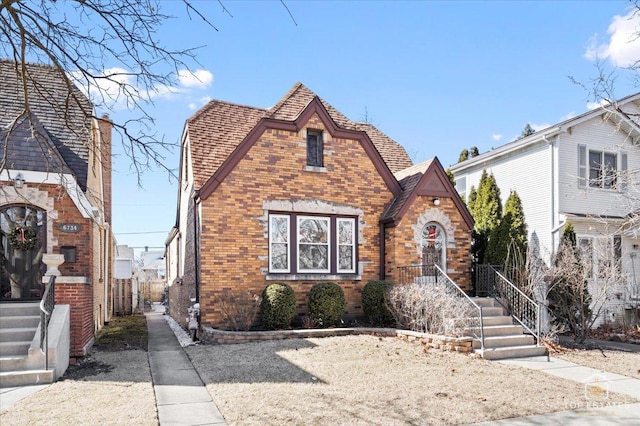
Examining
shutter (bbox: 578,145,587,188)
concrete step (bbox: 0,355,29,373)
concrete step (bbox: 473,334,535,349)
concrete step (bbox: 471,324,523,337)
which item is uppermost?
shutter (bbox: 578,145,587,188)

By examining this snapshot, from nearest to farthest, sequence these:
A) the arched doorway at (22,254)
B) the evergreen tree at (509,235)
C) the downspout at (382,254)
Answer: the arched doorway at (22,254) < the downspout at (382,254) < the evergreen tree at (509,235)

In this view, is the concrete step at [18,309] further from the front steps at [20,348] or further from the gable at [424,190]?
the gable at [424,190]

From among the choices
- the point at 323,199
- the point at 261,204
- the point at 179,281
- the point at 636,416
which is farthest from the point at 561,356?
the point at 179,281

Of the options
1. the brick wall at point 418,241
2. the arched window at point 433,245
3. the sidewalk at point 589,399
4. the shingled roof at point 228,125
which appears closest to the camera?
the sidewalk at point 589,399

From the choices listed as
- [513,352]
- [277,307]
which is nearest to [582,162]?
[513,352]

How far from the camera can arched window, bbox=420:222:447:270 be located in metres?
14.6

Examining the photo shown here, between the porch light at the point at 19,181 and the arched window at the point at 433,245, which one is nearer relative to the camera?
the porch light at the point at 19,181

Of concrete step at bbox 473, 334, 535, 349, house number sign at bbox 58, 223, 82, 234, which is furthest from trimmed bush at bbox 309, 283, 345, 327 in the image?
house number sign at bbox 58, 223, 82, 234

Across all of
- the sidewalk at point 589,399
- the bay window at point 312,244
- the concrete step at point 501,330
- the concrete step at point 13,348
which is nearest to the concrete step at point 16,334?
the concrete step at point 13,348

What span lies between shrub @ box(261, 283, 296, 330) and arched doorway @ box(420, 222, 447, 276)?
441 cm

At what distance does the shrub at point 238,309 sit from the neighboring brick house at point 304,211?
0.21 m

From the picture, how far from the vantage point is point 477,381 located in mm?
8195

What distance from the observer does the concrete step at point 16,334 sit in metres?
9.19

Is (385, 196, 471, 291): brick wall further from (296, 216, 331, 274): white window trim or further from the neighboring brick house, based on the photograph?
(296, 216, 331, 274): white window trim
